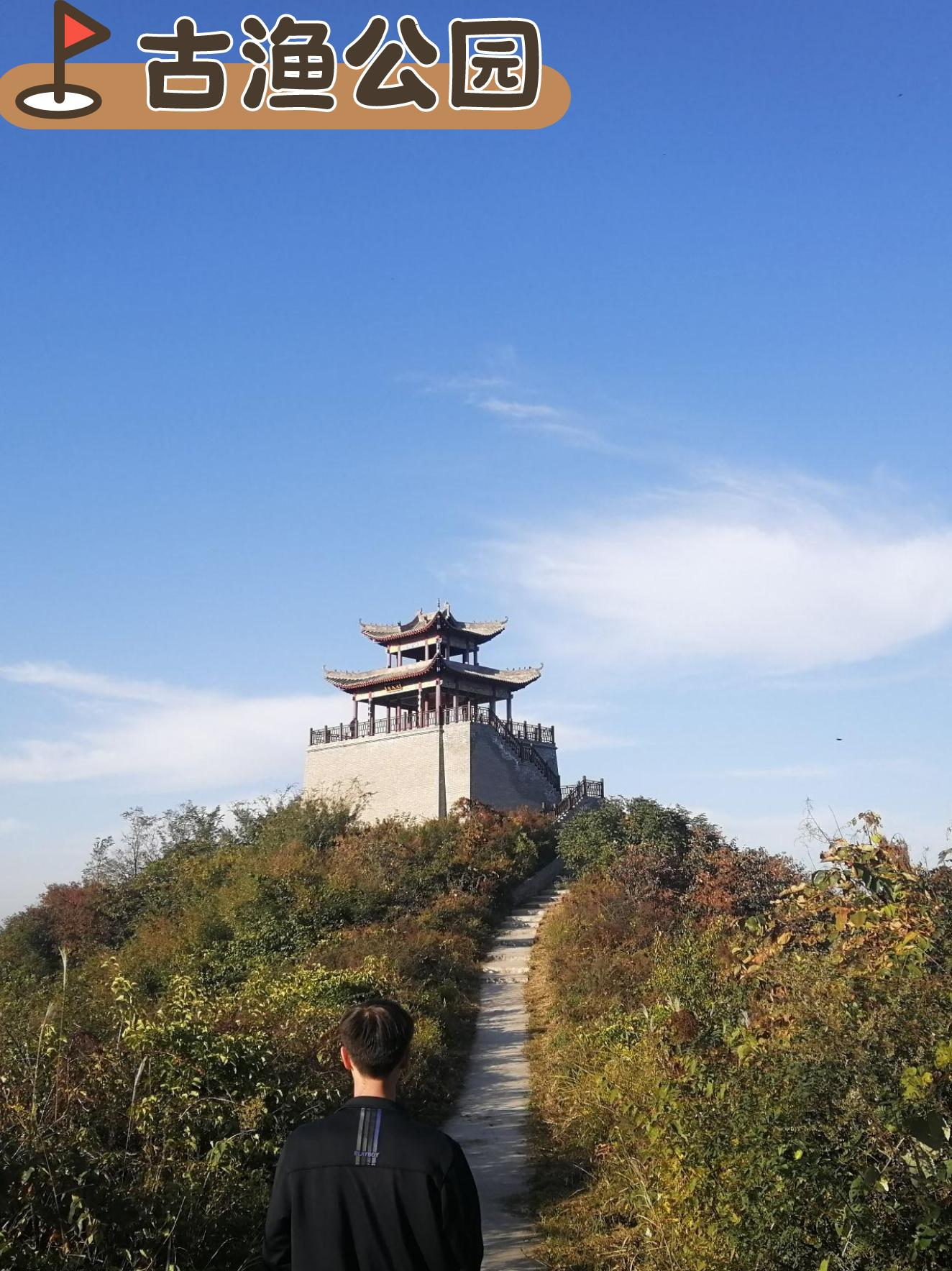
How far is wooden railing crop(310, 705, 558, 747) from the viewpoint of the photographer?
101ft

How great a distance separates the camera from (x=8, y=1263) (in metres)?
4.38

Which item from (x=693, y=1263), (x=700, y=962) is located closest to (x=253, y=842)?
(x=700, y=962)

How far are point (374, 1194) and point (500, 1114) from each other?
25.2ft

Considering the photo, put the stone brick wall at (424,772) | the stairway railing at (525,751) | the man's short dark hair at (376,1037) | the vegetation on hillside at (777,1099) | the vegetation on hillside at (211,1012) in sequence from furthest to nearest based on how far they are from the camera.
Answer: the stairway railing at (525,751)
the stone brick wall at (424,772)
the vegetation on hillside at (211,1012)
the vegetation on hillside at (777,1099)
the man's short dark hair at (376,1037)

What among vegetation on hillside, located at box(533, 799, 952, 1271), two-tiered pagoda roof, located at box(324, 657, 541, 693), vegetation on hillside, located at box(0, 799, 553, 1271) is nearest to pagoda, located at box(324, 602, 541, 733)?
two-tiered pagoda roof, located at box(324, 657, 541, 693)

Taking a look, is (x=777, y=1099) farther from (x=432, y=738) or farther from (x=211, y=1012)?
(x=432, y=738)

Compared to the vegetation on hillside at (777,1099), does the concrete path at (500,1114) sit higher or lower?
lower

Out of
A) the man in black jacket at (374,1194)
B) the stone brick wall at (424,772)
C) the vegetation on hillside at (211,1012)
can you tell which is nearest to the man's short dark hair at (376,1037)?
the man in black jacket at (374,1194)

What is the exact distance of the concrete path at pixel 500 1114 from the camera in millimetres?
6934

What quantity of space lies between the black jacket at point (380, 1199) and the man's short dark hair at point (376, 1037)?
0.10 metres

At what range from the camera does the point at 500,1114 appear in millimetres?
9820

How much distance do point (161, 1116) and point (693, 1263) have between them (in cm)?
293

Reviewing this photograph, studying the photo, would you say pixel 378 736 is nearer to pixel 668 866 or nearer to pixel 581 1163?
pixel 668 866

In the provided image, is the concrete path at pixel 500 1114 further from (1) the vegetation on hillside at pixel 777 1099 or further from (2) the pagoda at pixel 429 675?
(2) the pagoda at pixel 429 675
